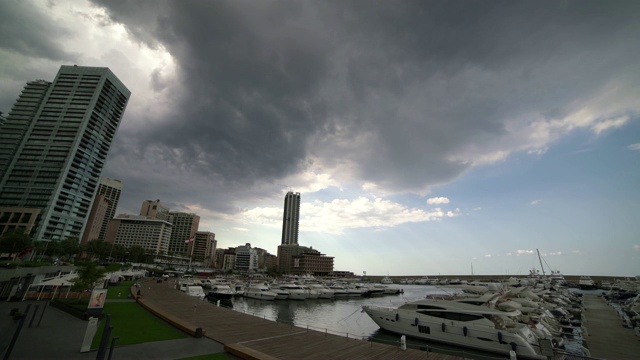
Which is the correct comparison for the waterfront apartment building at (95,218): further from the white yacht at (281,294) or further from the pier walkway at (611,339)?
the pier walkway at (611,339)

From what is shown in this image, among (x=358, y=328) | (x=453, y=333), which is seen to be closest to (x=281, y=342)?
(x=453, y=333)

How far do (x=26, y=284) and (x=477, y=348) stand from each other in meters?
50.3

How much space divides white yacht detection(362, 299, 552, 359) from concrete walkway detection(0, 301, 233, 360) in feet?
81.2

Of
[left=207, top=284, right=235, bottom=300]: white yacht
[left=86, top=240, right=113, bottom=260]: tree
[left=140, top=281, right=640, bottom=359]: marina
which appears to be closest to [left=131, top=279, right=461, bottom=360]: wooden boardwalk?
[left=140, top=281, right=640, bottom=359]: marina

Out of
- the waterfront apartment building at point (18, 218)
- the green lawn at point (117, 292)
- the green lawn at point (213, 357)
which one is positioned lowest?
the green lawn at point (213, 357)

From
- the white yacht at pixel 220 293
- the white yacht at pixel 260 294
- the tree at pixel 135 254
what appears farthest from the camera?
the tree at pixel 135 254

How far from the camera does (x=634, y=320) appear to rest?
41.7 metres

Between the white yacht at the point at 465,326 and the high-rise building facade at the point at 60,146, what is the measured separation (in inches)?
6101

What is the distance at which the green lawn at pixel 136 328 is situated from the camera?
1719 cm

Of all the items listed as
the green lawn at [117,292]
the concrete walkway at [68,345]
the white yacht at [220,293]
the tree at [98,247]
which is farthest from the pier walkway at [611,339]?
the tree at [98,247]

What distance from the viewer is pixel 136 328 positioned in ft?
65.2

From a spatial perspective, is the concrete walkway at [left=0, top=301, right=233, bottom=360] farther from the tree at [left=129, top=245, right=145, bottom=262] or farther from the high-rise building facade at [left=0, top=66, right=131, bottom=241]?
the tree at [left=129, top=245, right=145, bottom=262]

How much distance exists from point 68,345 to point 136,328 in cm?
477

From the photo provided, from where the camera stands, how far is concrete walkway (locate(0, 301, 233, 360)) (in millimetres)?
13906
